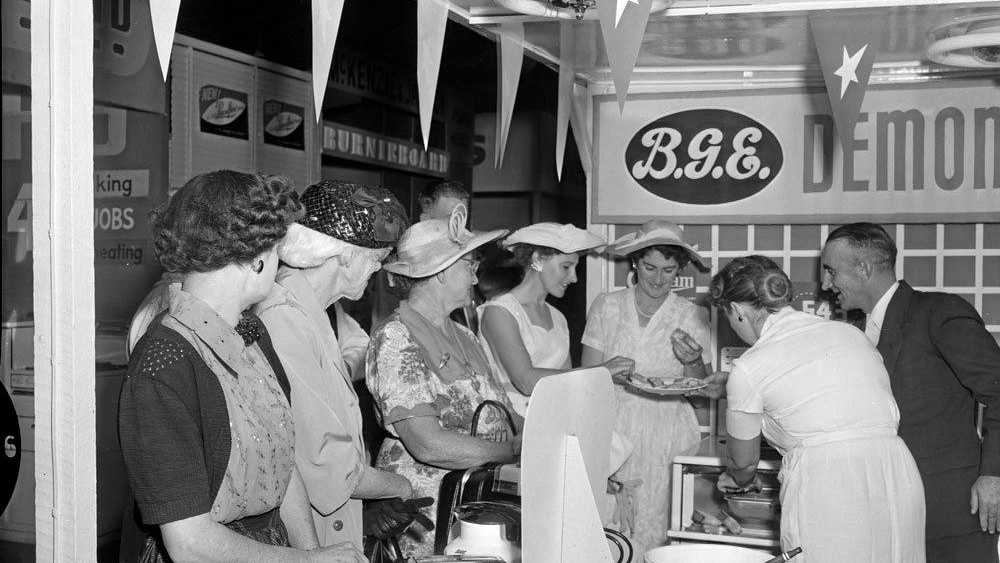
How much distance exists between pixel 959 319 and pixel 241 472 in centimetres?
243

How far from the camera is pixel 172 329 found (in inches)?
65.3

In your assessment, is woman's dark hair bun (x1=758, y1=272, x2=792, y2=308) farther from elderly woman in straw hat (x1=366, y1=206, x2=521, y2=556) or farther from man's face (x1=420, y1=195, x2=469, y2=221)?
Result: man's face (x1=420, y1=195, x2=469, y2=221)

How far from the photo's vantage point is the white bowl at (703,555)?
193 centimetres

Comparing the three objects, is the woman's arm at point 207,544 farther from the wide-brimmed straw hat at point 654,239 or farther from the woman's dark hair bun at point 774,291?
the wide-brimmed straw hat at point 654,239

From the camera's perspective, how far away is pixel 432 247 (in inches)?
117

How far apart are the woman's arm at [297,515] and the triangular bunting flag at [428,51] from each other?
1.31 m

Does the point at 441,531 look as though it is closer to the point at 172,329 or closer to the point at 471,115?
the point at 172,329

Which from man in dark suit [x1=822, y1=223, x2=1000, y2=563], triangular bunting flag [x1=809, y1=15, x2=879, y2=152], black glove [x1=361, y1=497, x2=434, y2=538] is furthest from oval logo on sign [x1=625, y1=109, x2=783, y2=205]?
black glove [x1=361, y1=497, x2=434, y2=538]

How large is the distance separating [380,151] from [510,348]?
340cm

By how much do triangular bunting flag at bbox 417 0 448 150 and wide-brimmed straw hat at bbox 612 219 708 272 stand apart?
5.04 ft

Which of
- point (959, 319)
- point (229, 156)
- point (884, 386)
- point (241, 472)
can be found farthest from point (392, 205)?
point (229, 156)

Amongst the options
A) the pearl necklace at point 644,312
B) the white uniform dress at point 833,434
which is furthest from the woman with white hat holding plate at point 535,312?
the white uniform dress at point 833,434

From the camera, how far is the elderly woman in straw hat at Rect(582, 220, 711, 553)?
4414 millimetres

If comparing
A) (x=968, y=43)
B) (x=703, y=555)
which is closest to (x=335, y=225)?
(x=703, y=555)
